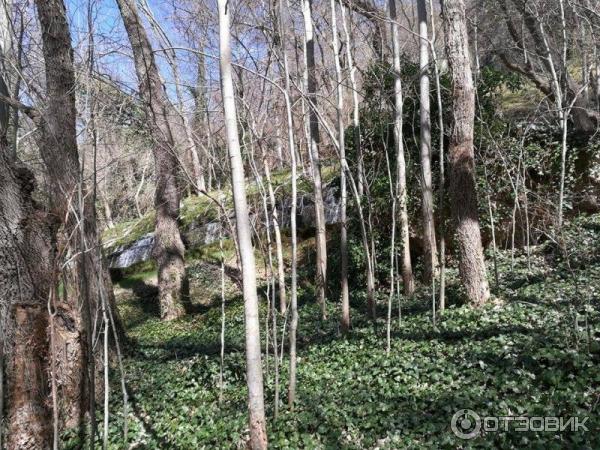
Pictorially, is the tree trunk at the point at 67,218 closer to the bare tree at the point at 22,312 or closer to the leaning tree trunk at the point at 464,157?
the bare tree at the point at 22,312

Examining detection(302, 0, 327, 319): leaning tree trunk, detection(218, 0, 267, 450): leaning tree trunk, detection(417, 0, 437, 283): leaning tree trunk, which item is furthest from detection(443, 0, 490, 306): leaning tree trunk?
detection(218, 0, 267, 450): leaning tree trunk

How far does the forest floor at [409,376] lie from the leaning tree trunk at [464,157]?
491 mm

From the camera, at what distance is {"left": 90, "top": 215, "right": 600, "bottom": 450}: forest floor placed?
3.59 m

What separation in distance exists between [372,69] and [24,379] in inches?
304

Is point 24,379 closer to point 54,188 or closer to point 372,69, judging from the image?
point 54,188

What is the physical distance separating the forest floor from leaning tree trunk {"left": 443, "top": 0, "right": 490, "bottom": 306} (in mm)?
491

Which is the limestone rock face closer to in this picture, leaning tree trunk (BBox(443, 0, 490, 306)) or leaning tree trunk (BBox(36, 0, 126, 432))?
leaning tree trunk (BBox(443, 0, 490, 306))

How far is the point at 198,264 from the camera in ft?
39.8

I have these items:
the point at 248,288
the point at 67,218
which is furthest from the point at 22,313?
the point at 248,288

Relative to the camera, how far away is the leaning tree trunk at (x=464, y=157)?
6059 millimetres

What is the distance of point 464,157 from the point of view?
608 cm

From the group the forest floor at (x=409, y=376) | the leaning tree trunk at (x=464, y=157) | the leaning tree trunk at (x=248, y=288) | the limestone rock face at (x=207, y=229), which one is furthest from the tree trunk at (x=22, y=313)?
the limestone rock face at (x=207, y=229)

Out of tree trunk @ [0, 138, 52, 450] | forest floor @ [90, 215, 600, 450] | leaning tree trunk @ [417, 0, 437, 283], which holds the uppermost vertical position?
leaning tree trunk @ [417, 0, 437, 283]

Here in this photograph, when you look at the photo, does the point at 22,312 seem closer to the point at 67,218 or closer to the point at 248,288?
the point at 67,218
